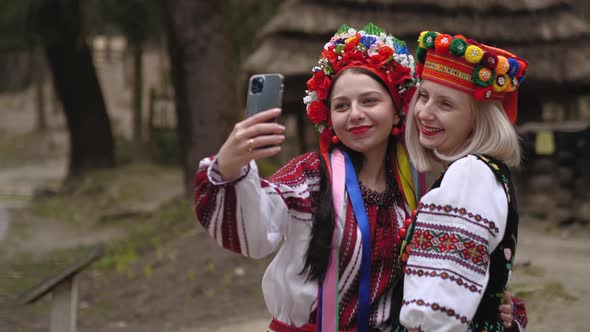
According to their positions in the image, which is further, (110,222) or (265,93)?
(110,222)

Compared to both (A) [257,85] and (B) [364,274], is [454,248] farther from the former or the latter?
(A) [257,85]

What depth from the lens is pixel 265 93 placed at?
214 centimetres

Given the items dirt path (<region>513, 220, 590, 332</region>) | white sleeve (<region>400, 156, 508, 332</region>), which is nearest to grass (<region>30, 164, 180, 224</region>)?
dirt path (<region>513, 220, 590, 332</region>)

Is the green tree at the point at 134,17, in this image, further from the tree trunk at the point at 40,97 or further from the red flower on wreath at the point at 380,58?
the red flower on wreath at the point at 380,58

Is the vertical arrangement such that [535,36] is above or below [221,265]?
above

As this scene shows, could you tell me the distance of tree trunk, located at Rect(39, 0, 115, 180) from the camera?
14625mm

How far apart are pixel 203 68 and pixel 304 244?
7.29 meters

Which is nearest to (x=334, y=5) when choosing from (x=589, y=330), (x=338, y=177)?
(x=589, y=330)

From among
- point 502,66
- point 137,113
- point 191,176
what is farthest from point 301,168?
point 137,113

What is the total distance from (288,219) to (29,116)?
28557 mm

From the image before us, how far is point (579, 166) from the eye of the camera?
8750 mm

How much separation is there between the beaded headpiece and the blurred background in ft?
8.99

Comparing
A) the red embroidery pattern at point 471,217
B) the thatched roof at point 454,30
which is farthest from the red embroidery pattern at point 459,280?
the thatched roof at point 454,30

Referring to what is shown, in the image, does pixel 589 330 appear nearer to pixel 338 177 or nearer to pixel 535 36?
pixel 338 177
